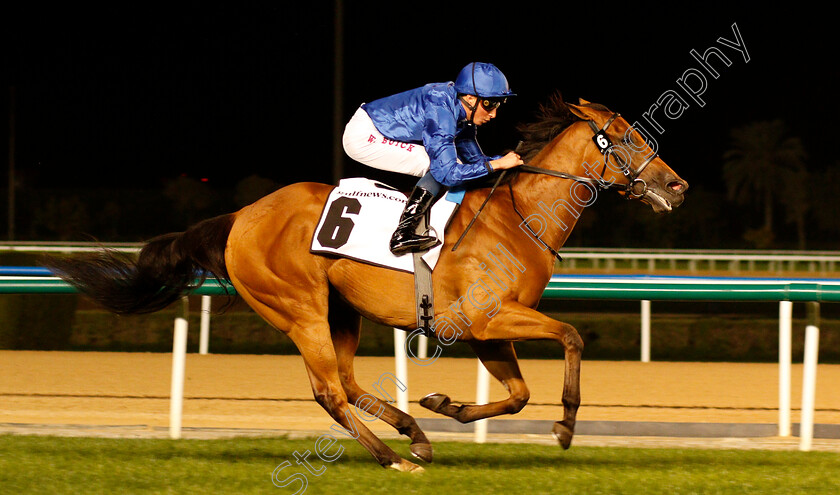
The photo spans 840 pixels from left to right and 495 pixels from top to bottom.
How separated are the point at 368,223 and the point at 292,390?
260cm

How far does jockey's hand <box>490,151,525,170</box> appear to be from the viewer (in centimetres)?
367

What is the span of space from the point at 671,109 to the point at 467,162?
99 cm

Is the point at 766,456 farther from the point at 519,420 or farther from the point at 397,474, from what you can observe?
the point at 397,474

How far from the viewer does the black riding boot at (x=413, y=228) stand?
3.62 metres

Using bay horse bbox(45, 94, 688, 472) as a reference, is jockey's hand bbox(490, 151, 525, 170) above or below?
above

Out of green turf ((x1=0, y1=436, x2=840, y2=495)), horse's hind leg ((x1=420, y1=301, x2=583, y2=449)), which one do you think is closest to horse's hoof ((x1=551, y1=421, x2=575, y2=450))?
horse's hind leg ((x1=420, y1=301, x2=583, y2=449))

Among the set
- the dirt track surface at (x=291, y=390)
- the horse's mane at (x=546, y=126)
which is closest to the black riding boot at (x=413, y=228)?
the horse's mane at (x=546, y=126)

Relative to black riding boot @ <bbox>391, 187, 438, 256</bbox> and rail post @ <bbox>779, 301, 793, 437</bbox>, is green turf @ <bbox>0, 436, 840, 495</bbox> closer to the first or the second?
rail post @ <bbox>779, 301, 793, 437</bbox>

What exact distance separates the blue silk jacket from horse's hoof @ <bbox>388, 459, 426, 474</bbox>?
1034mm

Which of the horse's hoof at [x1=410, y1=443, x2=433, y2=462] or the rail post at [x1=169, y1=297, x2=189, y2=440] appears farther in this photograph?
the rail post at [x1=169, y1=297, x2=189, y2=440]

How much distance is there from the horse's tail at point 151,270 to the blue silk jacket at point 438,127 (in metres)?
0.82

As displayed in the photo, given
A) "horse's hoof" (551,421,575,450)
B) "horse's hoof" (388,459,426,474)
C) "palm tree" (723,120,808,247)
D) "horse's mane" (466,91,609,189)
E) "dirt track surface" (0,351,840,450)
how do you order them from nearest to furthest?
"horse's hoof" (551,421,575,450) < "horse's hoof" (388,459,426,474) < "horse's mane" (466,91,609,189) < "dirt track surface" (0,351,840,450) < "palm tree" (723,120,808,247)

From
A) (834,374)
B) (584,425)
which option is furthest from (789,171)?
(584,425)

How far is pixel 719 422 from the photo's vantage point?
192 inches
